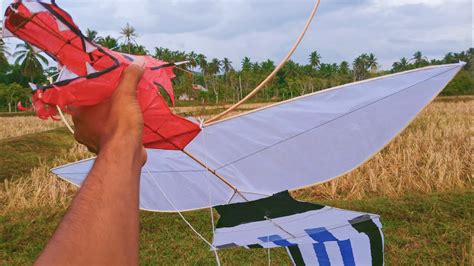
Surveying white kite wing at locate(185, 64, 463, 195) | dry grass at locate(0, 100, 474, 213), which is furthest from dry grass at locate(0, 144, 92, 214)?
white kite wing at locate(185, 64, 463, 195)

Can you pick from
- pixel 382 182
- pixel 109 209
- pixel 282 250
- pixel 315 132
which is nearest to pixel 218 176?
pixel 315 132

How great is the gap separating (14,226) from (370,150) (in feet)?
16.9

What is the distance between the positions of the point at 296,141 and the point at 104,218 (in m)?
1.54

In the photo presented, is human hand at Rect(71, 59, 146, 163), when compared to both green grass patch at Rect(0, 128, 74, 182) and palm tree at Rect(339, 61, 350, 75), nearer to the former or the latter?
green grass patch at Rect(0, 128, 74, 182)

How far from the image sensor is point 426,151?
870 centimetres

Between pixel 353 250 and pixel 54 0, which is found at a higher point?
pixel 54 0

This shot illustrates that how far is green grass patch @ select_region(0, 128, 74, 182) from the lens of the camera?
9938 mm

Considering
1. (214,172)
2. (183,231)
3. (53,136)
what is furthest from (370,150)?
(53,136)

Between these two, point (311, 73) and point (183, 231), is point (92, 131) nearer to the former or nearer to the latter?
point (183, 231)

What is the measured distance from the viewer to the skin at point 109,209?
2.77 feet

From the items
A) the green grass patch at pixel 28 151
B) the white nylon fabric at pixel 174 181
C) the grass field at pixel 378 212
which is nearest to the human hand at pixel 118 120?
the white nylon fabric at pixel 174 181

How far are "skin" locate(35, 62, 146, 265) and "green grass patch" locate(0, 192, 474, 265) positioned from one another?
3.93 metres

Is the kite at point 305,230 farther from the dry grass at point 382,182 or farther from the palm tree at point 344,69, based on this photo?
the palm tree at point 344,69

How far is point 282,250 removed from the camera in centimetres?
492
